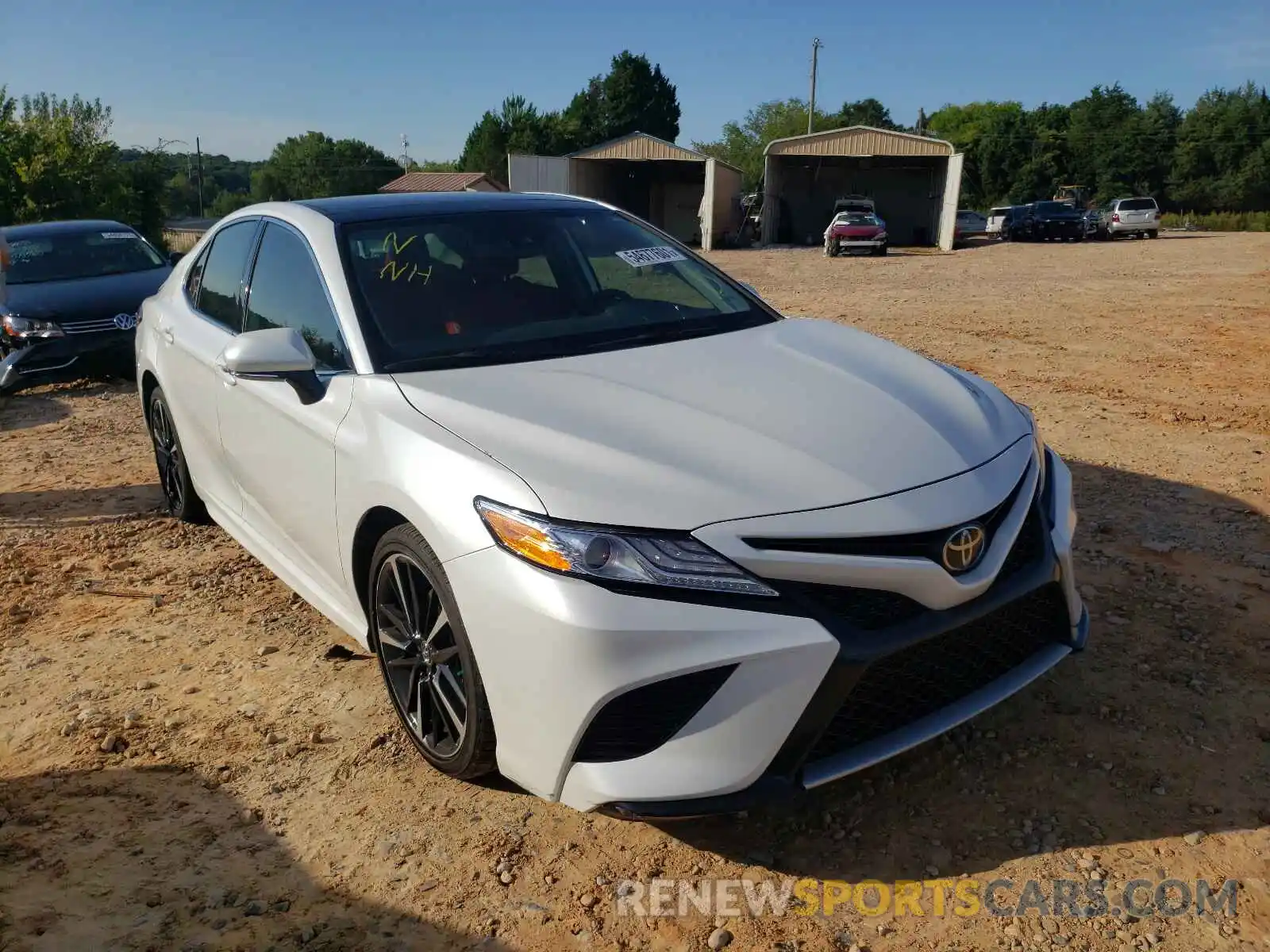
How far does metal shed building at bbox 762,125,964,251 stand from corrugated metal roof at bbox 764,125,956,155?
29 mm

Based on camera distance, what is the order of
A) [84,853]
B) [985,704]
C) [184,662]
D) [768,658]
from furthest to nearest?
[184,662]
[84,853]
[985,704]
[768,658]

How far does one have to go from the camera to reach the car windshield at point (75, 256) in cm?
951

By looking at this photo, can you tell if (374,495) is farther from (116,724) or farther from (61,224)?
(61,224)

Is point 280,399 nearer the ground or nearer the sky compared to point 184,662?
nearer the sky

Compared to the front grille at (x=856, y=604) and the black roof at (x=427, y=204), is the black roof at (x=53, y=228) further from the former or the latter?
the front grille at (x=856, y=604)

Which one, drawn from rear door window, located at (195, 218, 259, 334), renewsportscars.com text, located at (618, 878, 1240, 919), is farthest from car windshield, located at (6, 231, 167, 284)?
renewsportscars.com text, located at (618, 878, 1240, 919)

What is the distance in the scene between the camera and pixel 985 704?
2494mm

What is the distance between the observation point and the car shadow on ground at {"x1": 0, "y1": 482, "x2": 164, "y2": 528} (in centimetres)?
560

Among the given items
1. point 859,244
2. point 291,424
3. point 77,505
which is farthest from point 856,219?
point 291,424

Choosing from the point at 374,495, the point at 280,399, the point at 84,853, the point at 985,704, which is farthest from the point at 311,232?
the point at 985,704

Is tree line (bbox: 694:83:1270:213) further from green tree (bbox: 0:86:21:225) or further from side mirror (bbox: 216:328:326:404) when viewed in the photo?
side mirror (bbox: 216:328:326:404)

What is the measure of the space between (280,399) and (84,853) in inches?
59.0

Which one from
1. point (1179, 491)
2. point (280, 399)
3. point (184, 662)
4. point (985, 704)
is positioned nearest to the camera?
point (985, 704)

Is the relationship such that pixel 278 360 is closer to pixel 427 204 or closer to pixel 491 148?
pixel 427 204
